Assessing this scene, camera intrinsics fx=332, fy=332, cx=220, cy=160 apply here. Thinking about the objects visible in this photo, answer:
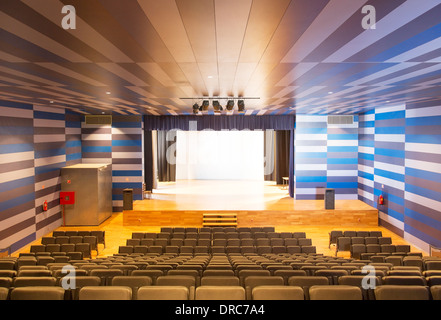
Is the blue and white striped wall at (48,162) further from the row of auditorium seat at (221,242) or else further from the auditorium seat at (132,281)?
the auditorium seat at (132,281)

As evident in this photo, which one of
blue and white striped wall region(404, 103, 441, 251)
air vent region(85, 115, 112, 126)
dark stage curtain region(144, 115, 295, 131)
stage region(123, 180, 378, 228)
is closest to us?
blue and white striped wall region(404, 103, 441, 251)

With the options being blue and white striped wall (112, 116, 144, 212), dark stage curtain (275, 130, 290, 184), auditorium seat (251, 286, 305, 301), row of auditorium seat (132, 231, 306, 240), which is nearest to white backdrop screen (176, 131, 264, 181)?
dark stage curtain (275, 130, 290, 184)

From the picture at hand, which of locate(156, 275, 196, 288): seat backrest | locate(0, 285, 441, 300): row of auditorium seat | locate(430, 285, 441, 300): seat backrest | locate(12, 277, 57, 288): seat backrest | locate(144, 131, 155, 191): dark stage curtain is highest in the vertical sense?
locate(144, 131, 155, 191): dark stage curtain

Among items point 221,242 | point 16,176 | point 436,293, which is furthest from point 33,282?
point 16,176

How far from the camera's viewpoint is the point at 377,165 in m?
14.8

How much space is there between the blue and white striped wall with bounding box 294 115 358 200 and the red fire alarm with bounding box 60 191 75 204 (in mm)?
10600

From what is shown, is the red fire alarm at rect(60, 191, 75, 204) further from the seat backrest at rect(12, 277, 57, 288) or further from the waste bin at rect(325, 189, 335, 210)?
the waste bin at rect(325, 189, 335, 210)

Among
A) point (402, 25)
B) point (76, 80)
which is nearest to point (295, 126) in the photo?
point (76, 80)

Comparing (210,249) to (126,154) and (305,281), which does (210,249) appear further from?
(126,154)

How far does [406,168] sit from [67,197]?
13738 millimetres

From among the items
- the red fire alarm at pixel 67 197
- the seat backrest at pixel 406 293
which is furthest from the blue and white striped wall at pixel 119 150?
the seat backrest at pixel 406 293

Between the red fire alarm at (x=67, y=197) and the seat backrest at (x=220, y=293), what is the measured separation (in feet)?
41.5

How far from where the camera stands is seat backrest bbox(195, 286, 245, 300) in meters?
3.25

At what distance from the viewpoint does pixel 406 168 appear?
1234cm
